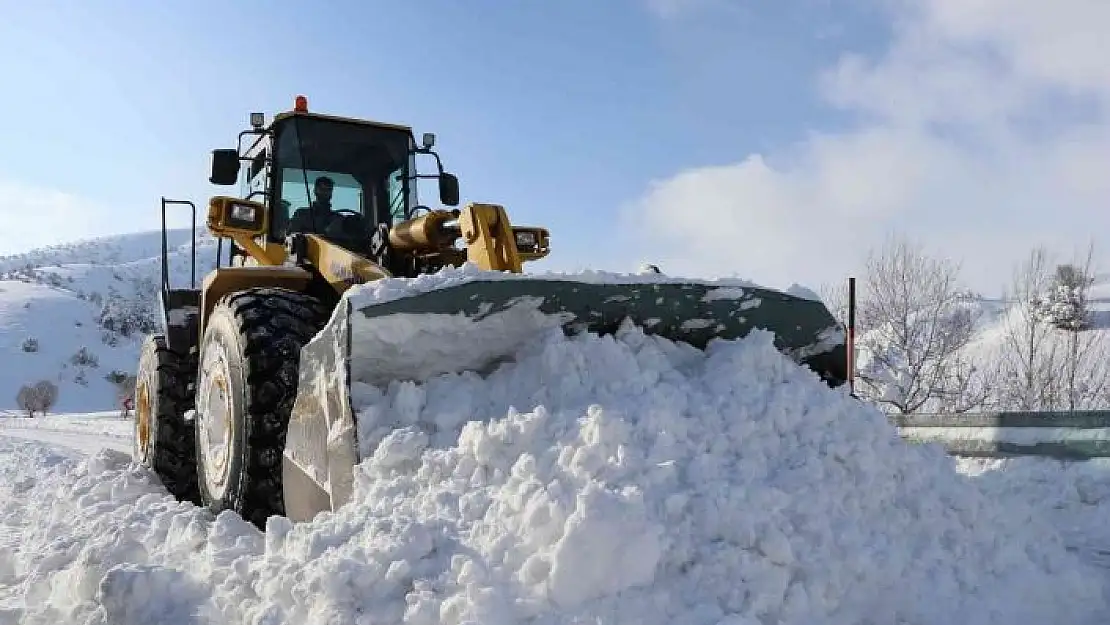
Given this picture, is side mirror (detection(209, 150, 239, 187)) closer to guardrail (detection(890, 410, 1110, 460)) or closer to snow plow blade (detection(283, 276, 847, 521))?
snow plow blade (detection(283, 276, 847, 521))

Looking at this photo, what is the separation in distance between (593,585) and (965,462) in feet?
9.21

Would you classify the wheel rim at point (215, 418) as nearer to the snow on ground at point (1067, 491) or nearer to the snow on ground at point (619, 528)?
the snow on ground at point (619, 528)

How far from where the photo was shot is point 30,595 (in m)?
3.24

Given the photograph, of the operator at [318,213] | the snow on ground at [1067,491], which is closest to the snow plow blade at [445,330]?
the snow on ground at [1067,491]

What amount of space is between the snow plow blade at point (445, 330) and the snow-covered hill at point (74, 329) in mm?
24557

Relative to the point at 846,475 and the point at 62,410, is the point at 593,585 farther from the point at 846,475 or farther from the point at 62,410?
the point at 62,410

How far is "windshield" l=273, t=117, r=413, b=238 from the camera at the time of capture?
5.38m

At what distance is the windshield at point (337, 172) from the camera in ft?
17.7

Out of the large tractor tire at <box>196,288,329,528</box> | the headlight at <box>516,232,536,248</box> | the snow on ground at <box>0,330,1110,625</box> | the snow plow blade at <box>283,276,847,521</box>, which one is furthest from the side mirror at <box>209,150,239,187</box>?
the snow on ground at <box>0,330,1110,625</box>

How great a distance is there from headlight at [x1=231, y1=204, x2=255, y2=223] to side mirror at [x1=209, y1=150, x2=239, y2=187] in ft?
0.71

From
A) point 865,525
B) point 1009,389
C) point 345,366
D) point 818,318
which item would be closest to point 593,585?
point 865,525

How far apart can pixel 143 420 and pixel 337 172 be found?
6.88ft

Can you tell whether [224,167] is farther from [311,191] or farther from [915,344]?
[915,344]

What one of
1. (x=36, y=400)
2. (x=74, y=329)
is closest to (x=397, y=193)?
(x=36, y=400)
